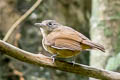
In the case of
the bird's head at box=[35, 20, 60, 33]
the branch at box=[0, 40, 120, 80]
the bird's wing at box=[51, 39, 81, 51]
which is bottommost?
the branch at box=[0, 40, 120, 80]

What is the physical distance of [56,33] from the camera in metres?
2.85

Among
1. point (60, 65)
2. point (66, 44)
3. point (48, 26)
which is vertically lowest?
point (60, 65)

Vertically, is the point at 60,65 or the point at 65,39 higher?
the point at 65,39

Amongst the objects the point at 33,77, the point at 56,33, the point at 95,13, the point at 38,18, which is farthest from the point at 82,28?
the point at 56,33

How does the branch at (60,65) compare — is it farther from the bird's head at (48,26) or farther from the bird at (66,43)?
the bird's head at (48,26)

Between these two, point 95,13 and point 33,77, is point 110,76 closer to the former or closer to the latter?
point 95,13

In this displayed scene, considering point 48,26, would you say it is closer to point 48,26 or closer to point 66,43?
point 48,26

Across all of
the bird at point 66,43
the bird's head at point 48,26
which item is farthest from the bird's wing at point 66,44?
the bird's head at point 48,26

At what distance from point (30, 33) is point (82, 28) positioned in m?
0.95

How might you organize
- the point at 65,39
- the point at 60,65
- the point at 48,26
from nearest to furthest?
the point at 60,65 < the point at 65,39 < the point at 48,26

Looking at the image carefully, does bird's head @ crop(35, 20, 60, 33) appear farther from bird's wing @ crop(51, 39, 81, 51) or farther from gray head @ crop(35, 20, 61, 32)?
bird's wing @ crop(51, 39, 81, 51)

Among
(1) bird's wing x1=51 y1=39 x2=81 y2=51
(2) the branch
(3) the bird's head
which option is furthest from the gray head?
(2) the branch

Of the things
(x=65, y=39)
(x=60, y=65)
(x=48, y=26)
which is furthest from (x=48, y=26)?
(x=60, y=65)

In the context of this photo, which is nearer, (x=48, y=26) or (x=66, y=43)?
(x=66, y=43)
